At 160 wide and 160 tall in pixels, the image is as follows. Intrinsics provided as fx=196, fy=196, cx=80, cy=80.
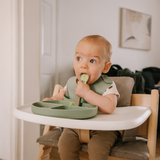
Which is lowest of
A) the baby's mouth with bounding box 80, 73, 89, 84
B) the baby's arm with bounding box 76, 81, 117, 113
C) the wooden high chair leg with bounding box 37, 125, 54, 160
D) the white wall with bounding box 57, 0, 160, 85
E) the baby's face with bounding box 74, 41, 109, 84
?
the wooden high chair leg with bounding box 37, 125, 54, 160

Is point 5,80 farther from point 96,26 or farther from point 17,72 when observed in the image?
point 96,26

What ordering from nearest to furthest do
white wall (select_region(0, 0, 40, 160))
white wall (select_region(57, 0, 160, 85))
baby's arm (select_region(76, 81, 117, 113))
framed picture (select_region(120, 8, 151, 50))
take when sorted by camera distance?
baby's arm (select_region(76, 81, 117, 113)) → white wall (select_region(0, 0, 40, 160)) → white wall (select_region(57, 0, 160, 85)) → framed picture (select_region(120, 8, 151, 50))

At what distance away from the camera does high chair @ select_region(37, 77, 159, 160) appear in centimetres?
87

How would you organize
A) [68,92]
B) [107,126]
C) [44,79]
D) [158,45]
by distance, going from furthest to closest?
[158,45]
[44,79]
[68,92]
[107,126]

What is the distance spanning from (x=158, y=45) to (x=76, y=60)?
149 inches

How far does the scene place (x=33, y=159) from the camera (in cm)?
151

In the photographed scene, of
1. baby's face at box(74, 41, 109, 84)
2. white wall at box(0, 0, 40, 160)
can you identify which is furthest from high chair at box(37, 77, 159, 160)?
white wall at box(0, 0, 40, 160)

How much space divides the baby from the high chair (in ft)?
0.16

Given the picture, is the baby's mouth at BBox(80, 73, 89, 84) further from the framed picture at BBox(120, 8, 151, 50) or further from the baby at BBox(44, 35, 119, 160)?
the framed picture at BBox(120, 8, 151, 50)

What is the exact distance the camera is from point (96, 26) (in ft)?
9.76

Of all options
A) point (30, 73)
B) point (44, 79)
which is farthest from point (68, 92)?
point (44, 79)

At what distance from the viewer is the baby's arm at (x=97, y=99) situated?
80cm

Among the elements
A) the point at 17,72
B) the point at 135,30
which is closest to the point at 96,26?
the point at 135,30

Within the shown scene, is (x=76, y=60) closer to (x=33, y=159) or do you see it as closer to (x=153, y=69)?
(x=33, y=159)
